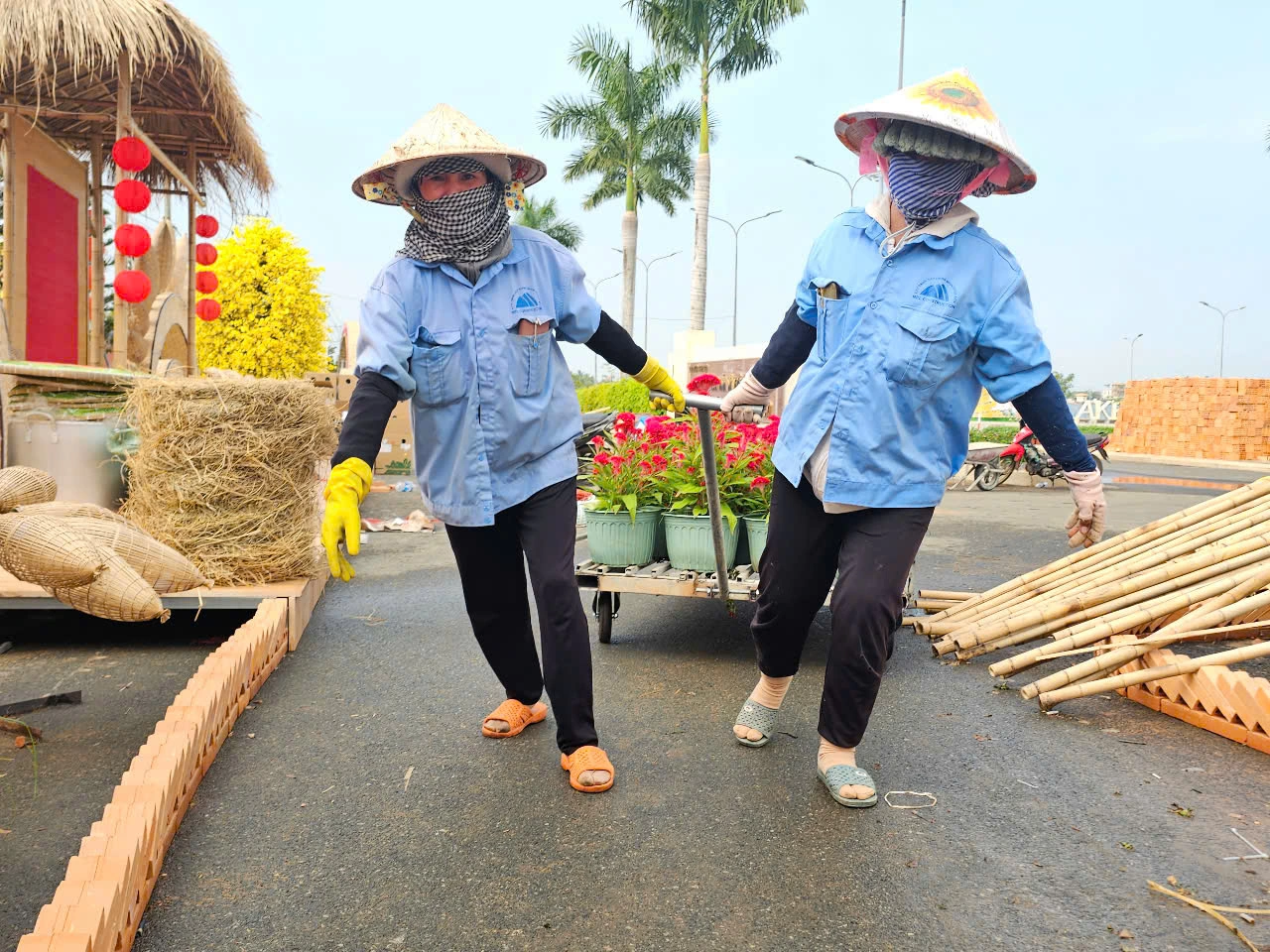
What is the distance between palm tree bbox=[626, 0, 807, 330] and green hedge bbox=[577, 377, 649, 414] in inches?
211

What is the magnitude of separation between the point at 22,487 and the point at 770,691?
2990 mm

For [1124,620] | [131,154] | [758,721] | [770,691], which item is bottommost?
[758,721]

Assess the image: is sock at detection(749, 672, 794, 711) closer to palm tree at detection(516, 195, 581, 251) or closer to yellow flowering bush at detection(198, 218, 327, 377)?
yellow flowering bush at detection(198, 218, 327, 377)

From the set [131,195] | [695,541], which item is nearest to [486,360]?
[695,541]

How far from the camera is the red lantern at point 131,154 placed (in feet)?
31.8

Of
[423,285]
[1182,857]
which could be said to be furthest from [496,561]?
[1182,857]

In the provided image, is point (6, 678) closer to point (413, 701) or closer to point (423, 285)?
point (413, 701)

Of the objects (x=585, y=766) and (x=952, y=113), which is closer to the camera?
(x=952, y=113)

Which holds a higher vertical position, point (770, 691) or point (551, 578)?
point (551, 578)

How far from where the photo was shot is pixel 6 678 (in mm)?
4461

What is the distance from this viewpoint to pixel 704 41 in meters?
28.8

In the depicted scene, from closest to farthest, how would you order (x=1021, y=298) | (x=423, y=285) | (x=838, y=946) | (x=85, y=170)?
1. (x=838, y=946)
2. (x=1021, y=298)
3. (x=423, y=285)
4. (x=85, y=170)

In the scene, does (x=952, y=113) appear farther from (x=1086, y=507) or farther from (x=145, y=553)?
(x=145, y=553)

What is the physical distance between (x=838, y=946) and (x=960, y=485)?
1661 centimetres
